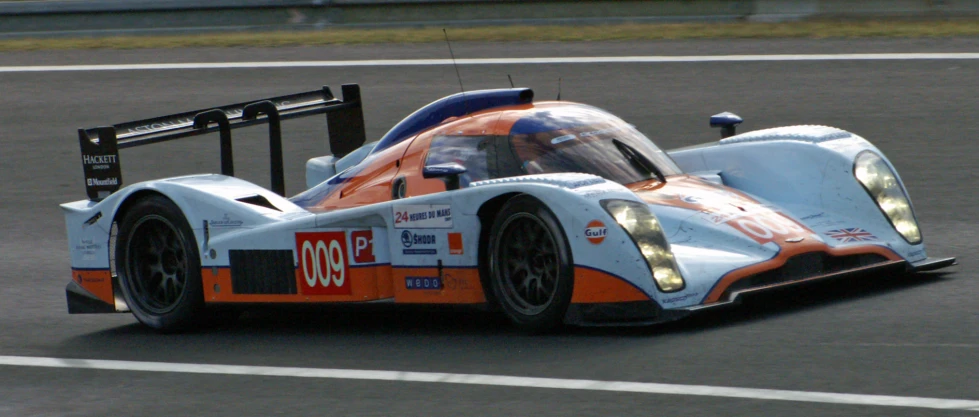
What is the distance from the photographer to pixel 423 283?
6.07 m

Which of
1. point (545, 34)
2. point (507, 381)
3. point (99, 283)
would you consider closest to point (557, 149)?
point (507, 381)

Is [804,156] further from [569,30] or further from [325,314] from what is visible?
[569,30]

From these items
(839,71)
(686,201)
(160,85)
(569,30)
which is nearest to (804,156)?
(686,201)

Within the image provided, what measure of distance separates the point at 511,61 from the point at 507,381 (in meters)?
8.69

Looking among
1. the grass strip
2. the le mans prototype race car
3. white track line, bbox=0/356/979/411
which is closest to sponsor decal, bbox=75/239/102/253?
the le mans prototype race car

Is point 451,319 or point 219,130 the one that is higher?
point 219,130

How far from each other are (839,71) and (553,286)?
24.0 ft

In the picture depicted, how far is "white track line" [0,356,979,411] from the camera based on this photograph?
14.5 feet

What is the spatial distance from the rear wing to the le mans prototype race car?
0.02 meters

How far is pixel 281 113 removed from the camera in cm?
802

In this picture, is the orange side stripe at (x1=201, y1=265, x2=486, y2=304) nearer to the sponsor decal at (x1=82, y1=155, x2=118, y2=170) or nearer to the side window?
the side window

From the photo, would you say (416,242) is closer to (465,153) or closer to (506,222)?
(506,222)

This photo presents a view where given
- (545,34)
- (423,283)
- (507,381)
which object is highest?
(545,34)

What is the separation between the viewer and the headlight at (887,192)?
21.8 feet
